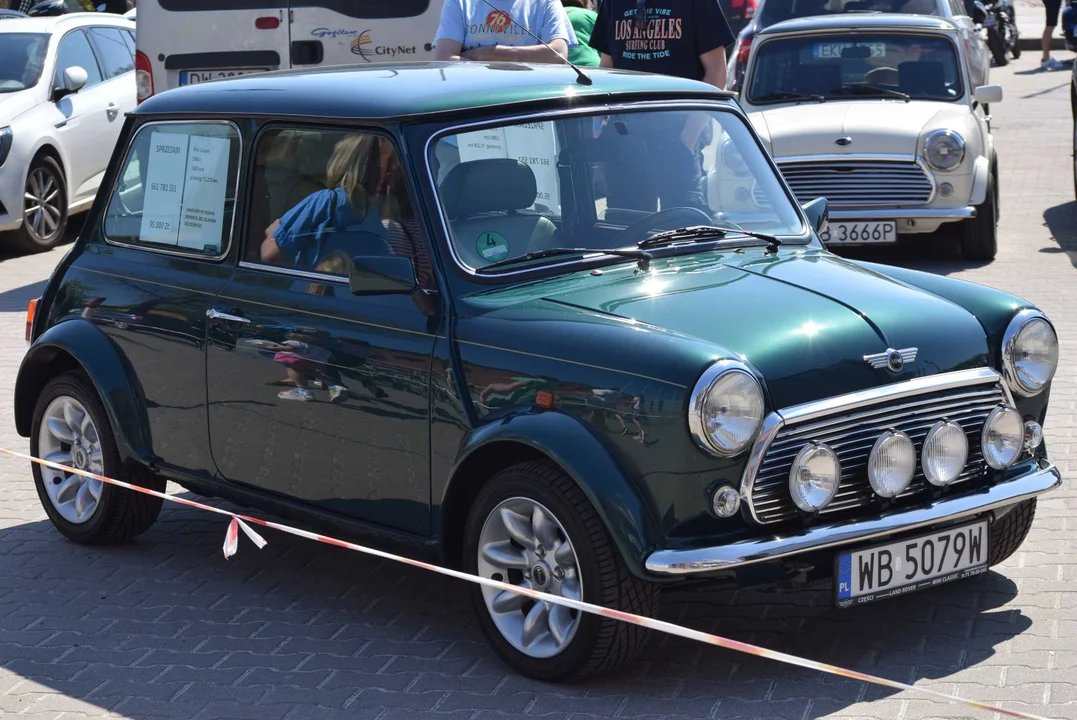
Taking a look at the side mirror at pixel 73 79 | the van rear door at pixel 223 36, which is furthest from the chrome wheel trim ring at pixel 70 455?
the side mirror at pixel 73 79

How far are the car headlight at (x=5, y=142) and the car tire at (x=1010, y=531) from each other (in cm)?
1028

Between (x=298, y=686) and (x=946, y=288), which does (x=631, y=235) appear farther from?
(x=298, y=686)

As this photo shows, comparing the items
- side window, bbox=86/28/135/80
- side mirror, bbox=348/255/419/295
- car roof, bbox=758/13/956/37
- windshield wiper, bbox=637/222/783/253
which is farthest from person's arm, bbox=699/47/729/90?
side window, bbox=86/28/135/80

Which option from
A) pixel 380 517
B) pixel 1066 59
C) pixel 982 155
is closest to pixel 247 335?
pixel 380 517

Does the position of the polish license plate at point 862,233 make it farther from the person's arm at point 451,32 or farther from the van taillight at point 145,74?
the van taillight at point 145,74

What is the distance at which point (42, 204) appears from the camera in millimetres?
13977

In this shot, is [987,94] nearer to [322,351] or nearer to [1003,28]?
[322,351]

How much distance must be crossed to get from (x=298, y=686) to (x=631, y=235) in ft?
5.91

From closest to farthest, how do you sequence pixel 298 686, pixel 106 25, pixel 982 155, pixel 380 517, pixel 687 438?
1. pixel 687 438
2. pixel 298 686
3. pixel 380 517
4. pixel 982 155
5. pixel 106 25

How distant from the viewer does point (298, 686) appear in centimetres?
489

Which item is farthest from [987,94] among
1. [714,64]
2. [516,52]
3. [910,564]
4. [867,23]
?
[910,564]

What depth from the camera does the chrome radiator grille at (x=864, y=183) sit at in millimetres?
11477

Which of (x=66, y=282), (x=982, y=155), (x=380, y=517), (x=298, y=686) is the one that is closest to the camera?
(x=298, y=686)

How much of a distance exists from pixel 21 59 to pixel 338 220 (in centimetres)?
1006
